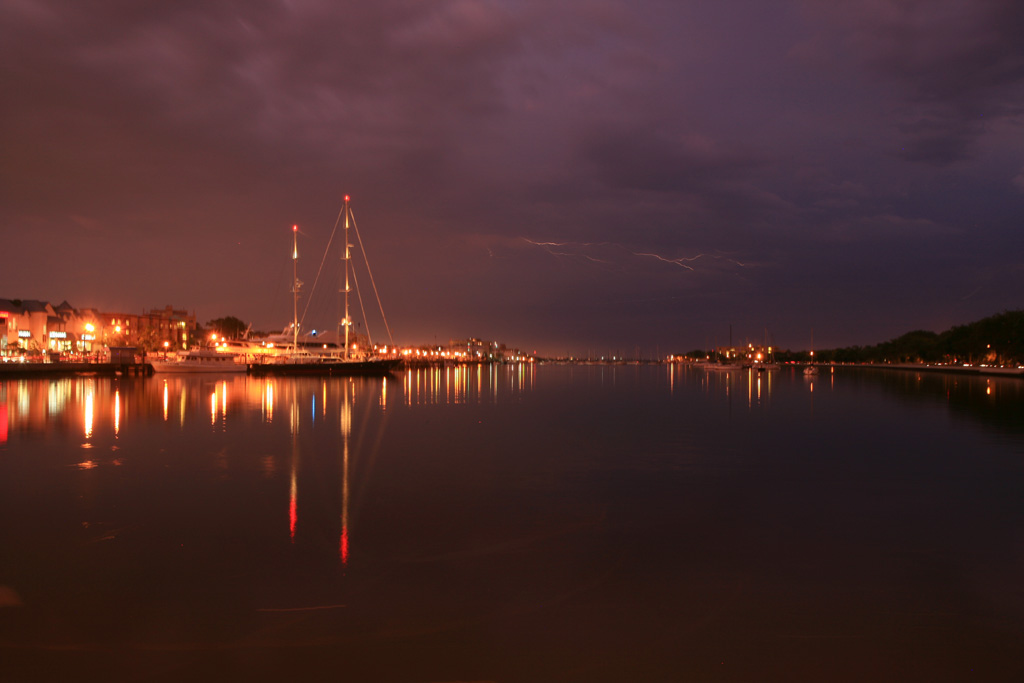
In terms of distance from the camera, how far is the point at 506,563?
283 inches

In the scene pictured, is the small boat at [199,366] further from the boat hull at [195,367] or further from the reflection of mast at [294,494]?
the reflection of mast at [294,494]

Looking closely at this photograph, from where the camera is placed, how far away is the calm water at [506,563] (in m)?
5.05

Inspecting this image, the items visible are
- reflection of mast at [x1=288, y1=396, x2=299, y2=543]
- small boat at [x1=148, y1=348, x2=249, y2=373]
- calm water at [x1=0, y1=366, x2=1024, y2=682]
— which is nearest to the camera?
calm water at [x1=0, y1=366, x2=1024, y2=682]

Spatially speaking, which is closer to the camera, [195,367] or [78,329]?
[195,367]

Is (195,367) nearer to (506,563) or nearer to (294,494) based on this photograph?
(294,494)

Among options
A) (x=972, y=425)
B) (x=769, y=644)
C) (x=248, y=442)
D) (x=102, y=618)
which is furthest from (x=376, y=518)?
(x=972, y=425)

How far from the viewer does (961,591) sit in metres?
6.47

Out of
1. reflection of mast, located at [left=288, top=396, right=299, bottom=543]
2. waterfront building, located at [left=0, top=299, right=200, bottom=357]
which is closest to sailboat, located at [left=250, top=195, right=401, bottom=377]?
waterfront building, located at [left=0, top=299, right=200, bottom=357]

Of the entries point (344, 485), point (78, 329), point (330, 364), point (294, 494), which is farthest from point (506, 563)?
point (78, 329)

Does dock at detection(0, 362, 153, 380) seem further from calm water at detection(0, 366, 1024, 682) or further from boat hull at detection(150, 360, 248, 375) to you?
calm water at detection(0, 366, 1024, 682)

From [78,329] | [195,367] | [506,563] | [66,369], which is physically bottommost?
[506,563]

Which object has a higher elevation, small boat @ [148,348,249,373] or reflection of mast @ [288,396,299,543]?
small boat @ [148,348,249,373]

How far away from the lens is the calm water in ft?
16.6

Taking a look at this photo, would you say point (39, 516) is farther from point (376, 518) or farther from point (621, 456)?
point (621, 456)
